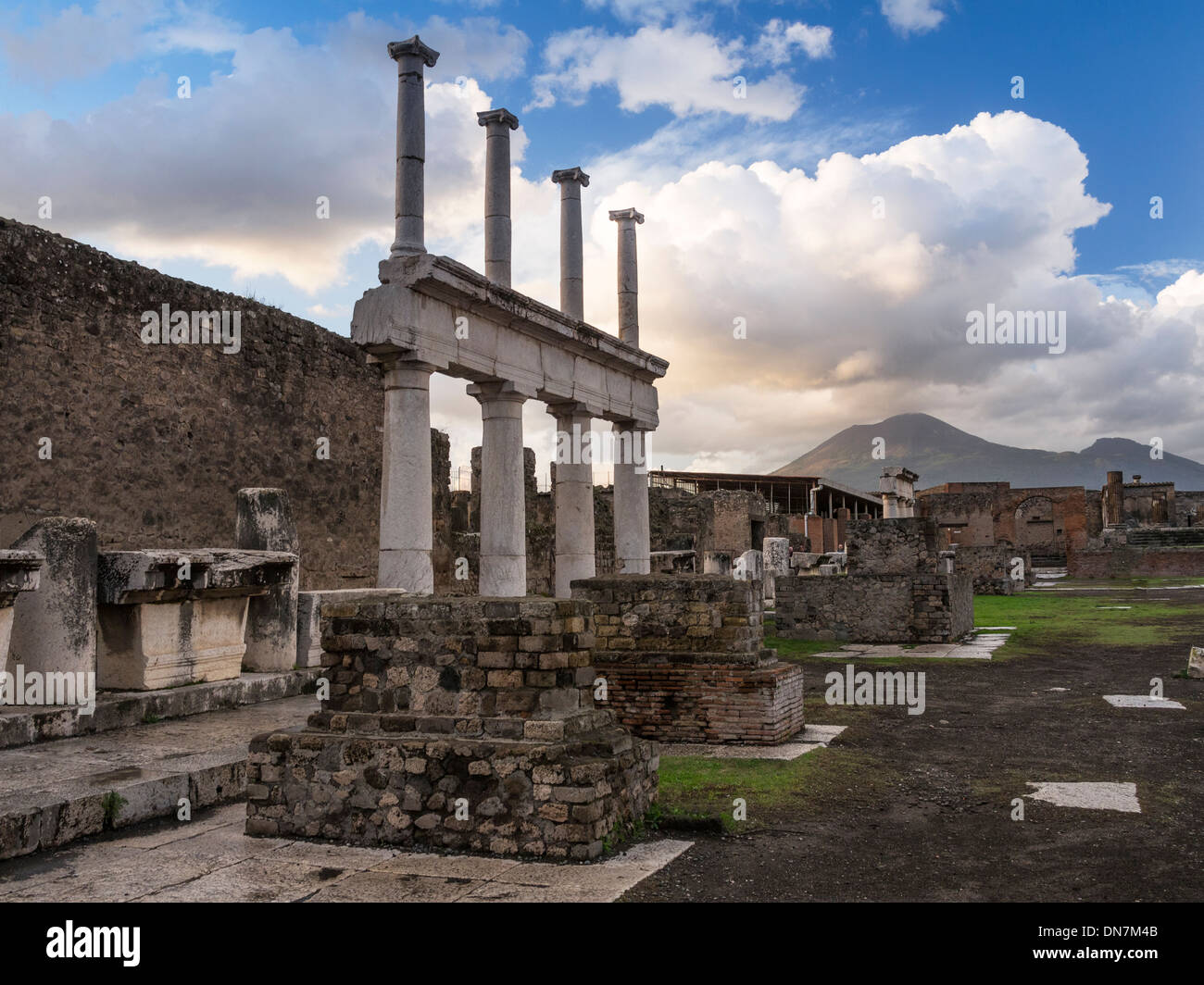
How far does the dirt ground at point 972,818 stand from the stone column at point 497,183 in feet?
23.3

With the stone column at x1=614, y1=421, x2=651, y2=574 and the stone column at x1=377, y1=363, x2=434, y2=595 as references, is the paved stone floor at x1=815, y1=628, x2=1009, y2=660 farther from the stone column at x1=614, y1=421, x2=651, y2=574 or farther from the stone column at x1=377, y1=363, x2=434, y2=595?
the stone column at x1=377, y1=363, x2=434, y2=595

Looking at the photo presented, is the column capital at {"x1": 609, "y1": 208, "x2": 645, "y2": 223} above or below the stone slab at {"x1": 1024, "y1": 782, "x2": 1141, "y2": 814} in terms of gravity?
above

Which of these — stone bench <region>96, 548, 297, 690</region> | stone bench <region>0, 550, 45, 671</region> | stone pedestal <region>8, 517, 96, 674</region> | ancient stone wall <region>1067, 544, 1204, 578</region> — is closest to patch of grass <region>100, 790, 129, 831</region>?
stone bench <region>0, 550, 45, 671</region>

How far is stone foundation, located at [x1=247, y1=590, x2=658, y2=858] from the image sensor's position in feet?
14.3

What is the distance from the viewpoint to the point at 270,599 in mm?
8641

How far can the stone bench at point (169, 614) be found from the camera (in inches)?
266

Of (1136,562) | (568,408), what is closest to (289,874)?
(568,408)

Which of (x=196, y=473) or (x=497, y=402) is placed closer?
(x=497, y=402)

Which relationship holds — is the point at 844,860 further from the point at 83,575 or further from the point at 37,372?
the point at 37,372

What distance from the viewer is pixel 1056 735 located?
786 centimetres

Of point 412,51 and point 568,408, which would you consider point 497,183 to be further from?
point 568,408

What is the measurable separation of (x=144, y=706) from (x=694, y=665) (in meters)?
4.03
